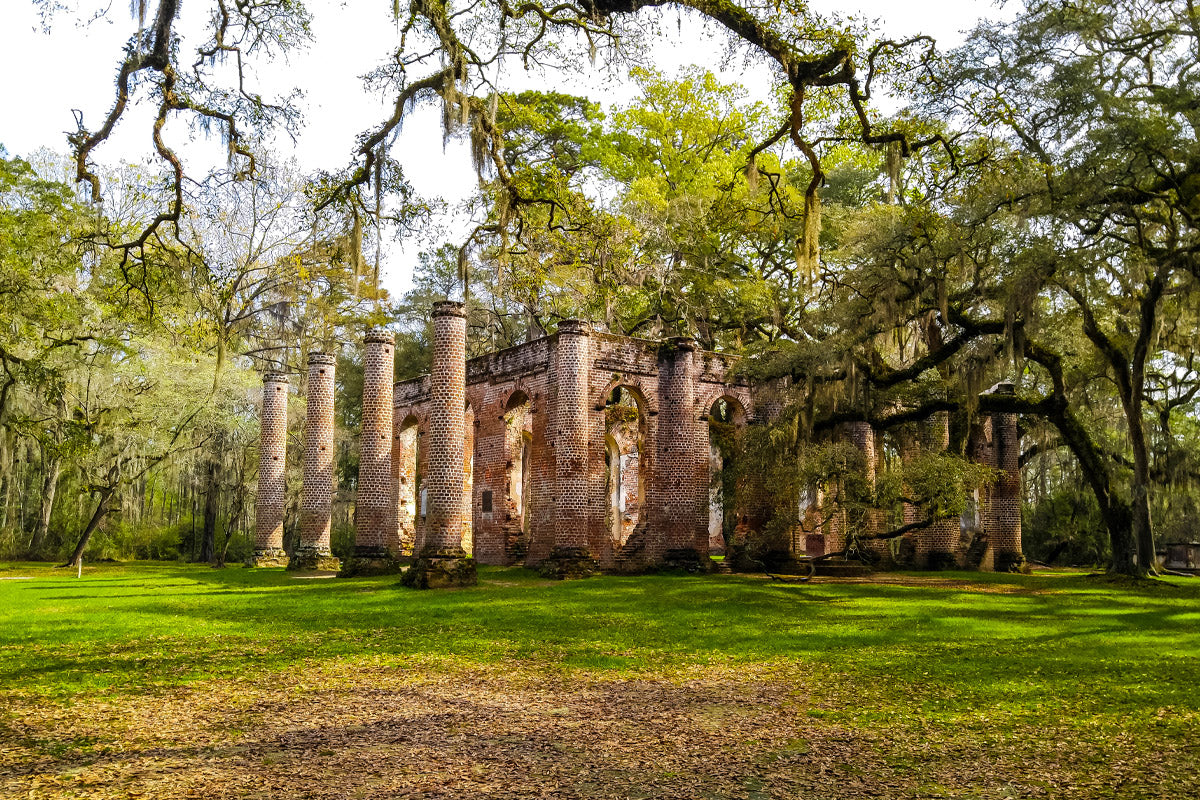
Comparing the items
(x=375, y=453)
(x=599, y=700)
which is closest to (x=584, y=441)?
(x=375, y=453)

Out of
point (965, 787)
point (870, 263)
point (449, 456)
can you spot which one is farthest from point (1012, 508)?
point (965, 787)

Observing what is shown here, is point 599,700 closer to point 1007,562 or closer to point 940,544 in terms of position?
point 940,544

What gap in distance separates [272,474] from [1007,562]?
21753 millimetres

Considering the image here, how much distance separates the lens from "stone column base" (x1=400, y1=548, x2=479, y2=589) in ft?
57.7

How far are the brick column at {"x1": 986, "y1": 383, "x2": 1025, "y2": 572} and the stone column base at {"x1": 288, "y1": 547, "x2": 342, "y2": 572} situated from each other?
18209 millimetres

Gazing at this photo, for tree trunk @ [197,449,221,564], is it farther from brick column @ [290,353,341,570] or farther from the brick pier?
the brick pier

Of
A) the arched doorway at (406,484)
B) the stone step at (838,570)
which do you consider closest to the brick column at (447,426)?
the arched doorway at (406,484)

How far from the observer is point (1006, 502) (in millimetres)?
25922

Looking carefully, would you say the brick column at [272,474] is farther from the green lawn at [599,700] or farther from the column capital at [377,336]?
the green lawn at [599,700]

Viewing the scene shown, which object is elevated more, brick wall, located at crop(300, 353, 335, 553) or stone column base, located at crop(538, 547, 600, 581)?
brick wall, located at crop(300, 353, 335, 553)

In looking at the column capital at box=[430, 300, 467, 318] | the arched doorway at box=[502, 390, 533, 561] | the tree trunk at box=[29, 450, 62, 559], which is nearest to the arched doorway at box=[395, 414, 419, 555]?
the arched doorway at box=[502, 390, 533, 561]

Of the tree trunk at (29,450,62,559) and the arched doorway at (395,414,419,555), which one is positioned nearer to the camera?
the arched doorway at (395,414,419,555)

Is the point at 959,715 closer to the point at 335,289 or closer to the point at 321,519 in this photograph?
the point at 321,519

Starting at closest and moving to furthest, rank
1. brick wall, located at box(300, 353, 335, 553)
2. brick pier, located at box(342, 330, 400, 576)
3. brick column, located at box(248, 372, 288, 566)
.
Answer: brick pier, located at box(342, 330, 400, 576), brick wall, located at box(300, 353, 335, 553), brick column, located at box(248, 372, 288, 566)
